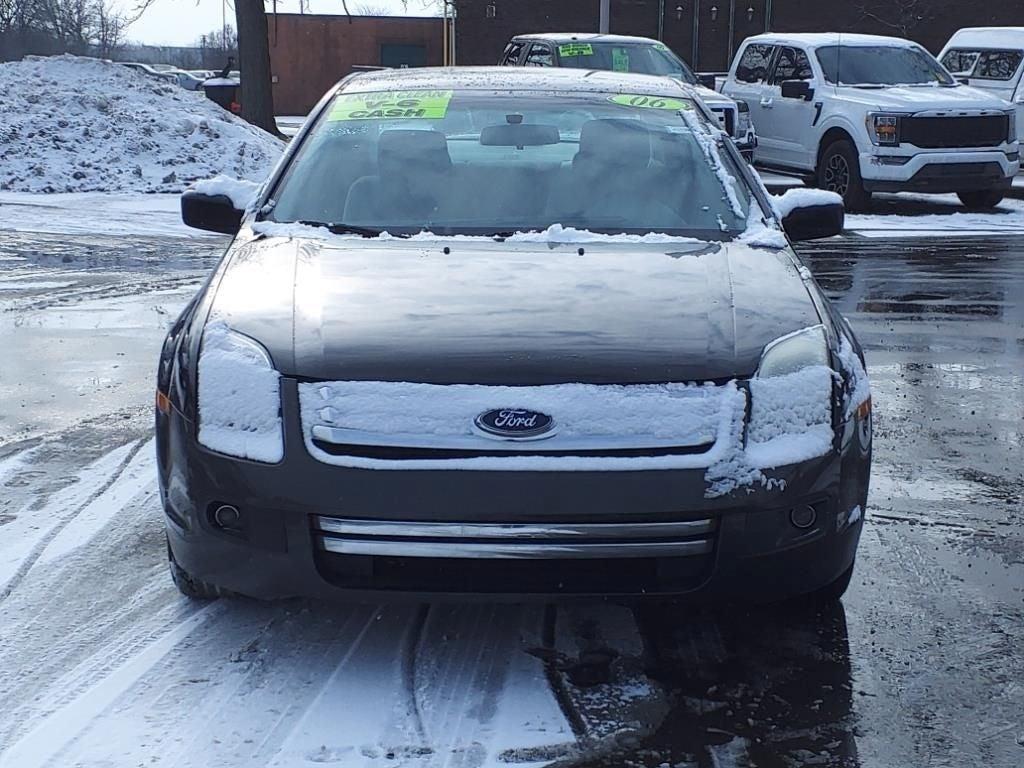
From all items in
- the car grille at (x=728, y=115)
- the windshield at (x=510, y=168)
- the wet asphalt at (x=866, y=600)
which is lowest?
the wet asphalt at (x=866, y=600)

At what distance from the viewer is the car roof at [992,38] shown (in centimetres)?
1875

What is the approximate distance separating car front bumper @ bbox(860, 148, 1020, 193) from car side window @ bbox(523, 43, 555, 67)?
4.70 m

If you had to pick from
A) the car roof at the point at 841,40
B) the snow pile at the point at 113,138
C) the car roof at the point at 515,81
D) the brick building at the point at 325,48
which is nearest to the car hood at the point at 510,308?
the car roof at the point at 515,81

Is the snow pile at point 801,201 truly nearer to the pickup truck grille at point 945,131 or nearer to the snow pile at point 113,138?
the pickup truck grille at point 945,131

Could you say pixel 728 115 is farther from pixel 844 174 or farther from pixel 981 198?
pixel 981 198

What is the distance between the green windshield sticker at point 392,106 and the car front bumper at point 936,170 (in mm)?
10232

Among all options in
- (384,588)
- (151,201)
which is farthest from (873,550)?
(151,201)

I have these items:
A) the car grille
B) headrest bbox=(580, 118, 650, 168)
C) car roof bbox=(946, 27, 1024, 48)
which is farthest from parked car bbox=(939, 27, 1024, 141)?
headrest bbox=(580, 118, 650, 168)

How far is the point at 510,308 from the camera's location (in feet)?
12.5

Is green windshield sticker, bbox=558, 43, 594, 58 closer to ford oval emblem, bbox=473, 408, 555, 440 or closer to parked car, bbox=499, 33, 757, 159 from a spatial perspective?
parked car, bbox=499, 33, 757, 159

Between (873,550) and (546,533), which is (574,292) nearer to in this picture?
(546,533)

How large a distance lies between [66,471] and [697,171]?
2.63 metres

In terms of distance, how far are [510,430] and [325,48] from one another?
40993 mm

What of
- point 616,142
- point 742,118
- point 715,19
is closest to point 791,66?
point 742,118
